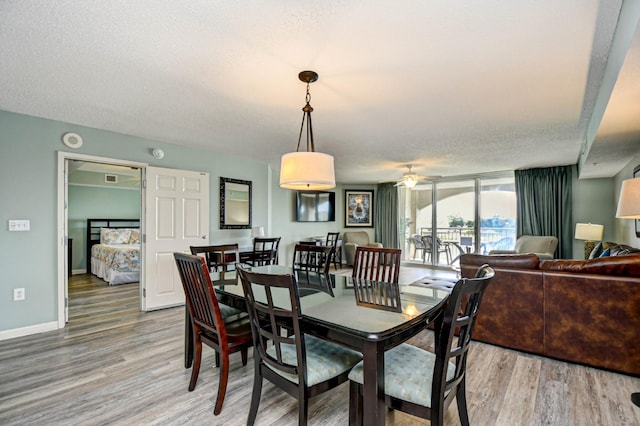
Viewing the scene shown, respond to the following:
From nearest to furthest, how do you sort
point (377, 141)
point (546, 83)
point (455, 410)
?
1. point (455, 410)
2. point (546, 83)
3. point (377, 141)

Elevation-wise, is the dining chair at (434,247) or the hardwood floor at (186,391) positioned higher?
the dining chair at (434,247)

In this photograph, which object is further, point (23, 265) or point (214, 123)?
point (214, 123)

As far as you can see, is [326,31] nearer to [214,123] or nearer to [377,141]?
[214,123]

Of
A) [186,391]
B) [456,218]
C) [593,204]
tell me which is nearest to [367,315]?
[186,391]

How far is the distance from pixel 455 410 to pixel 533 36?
7.84ft

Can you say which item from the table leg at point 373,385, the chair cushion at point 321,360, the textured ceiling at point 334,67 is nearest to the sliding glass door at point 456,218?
the textured ceiling at point 334,67

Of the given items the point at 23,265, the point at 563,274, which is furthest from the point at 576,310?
the point at 23,265

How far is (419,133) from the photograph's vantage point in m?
3.82

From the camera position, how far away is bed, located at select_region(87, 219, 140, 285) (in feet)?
18.3

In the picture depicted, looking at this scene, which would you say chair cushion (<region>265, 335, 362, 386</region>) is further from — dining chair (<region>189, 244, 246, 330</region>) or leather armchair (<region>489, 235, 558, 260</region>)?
leather armchair (<region>489, 235, 558, 260</region>)

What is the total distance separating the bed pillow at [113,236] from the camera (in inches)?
268

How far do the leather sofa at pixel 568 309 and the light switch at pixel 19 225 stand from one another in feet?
15.7

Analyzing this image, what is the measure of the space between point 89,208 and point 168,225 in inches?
167

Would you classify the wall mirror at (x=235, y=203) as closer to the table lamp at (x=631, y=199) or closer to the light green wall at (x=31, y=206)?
the light green wall at (x=31, y=206)
